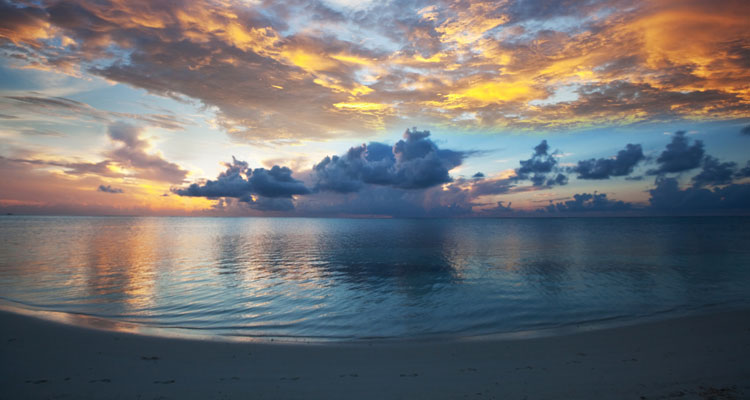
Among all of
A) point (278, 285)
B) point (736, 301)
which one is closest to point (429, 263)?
point (278, 285)

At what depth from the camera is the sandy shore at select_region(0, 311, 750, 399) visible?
9.38m

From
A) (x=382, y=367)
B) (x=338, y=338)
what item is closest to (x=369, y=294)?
(x=338, y=338)

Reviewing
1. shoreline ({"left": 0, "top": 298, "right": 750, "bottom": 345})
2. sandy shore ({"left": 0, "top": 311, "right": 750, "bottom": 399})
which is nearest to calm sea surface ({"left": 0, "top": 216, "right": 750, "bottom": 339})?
shoreline ({"left": 0, "top": 298, "right": 750, "bottom": 345})

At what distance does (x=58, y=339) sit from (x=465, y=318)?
20189 mm

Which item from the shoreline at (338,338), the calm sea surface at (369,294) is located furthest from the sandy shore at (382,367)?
the calm sea surface at (369,294)

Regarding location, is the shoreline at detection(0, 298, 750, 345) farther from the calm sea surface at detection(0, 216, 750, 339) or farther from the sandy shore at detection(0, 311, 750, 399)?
the sandy shore at detection(0, 311, 750, 399)

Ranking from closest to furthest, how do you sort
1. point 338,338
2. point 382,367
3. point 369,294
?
1. point 382,367
2. point 338,338
3. point 369,294

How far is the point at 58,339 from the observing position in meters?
13.9

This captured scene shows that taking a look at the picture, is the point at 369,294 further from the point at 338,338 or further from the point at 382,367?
the point at 382,367

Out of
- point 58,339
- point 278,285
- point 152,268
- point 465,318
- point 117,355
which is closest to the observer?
point 117,355

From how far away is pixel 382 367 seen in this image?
38.1 feet

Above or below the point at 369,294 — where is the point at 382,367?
above

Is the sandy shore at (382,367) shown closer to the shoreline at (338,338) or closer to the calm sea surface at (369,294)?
Answer: the shoreline at (338,338)

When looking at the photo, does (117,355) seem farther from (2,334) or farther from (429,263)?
(429,263)
